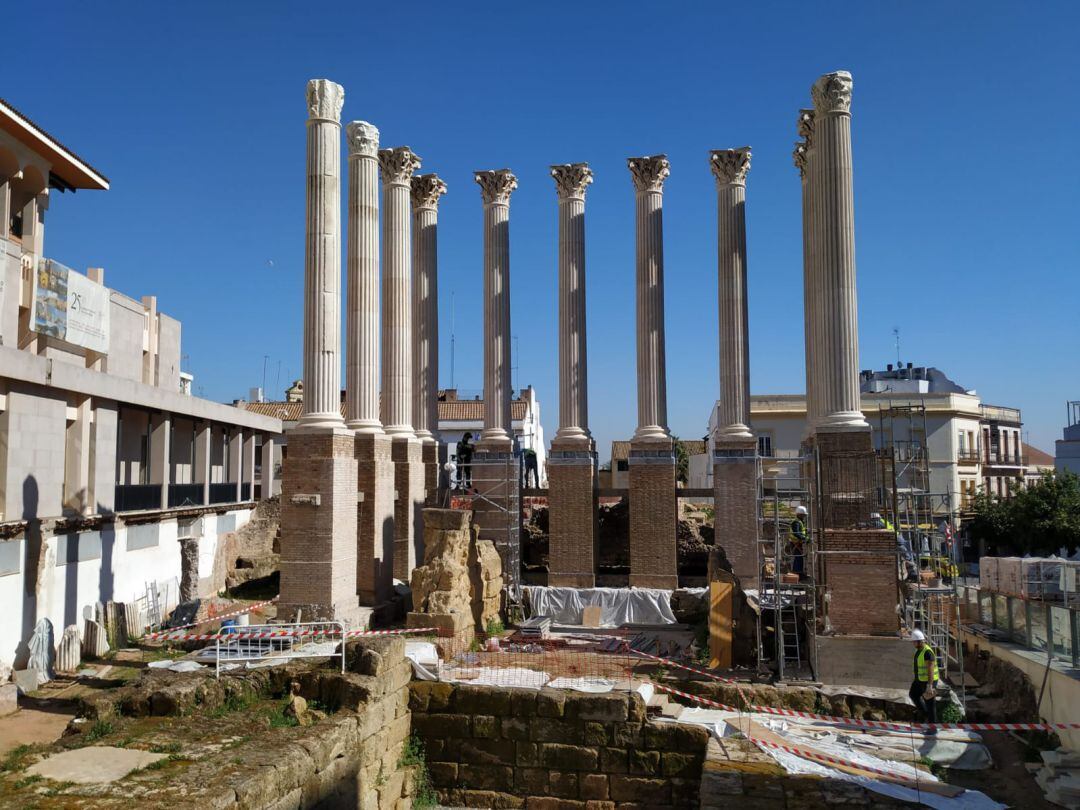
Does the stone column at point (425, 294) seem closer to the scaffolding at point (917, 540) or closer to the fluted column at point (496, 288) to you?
the fluted column at point (496, 288)

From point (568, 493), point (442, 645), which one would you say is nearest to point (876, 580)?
point (442, 645)

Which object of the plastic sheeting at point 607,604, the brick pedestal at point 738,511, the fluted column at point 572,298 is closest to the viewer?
the plastic sheeting at point 607,604

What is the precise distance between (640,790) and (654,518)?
1094 cm

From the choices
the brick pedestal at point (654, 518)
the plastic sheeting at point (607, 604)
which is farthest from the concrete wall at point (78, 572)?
the brick pedestal at point (654, 518)

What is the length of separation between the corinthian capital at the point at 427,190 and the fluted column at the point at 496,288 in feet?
4.07

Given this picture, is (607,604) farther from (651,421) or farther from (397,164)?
(397,164)

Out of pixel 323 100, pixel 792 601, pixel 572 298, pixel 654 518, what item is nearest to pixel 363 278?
pixel 323 100

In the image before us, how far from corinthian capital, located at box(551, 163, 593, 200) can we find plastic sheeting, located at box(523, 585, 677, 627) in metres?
10.8

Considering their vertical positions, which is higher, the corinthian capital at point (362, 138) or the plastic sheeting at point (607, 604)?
the corinthian capital at point (362, 138)

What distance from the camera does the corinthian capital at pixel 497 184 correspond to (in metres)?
25.6

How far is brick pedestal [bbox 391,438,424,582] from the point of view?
23.4m

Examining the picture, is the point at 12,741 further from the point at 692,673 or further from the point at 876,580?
the point at 876,580

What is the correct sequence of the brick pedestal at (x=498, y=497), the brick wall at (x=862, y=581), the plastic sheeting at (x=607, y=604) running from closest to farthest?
the brick wall at (x=862, y=581), the plastic sheeting at (x=607, y=604), the brick pedestal at (x=498, y=497)

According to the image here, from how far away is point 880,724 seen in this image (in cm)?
1269
